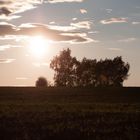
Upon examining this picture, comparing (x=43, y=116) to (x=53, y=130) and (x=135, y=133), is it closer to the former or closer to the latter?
(x=53, y=130)

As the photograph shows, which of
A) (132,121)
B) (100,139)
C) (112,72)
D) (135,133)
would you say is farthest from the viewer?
(112,72)

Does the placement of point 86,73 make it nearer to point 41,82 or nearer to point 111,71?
point 111,71

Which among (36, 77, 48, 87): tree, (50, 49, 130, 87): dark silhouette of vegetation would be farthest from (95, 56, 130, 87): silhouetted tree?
(36, 77, 48, 87): tree

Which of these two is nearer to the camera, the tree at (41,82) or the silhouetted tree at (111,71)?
the silhouetted tree at (111,71)

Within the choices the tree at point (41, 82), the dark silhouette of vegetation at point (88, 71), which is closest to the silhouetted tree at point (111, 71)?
the dark silhouette of vegetation at point (88, 71)

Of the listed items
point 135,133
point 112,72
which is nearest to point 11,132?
point 135,133

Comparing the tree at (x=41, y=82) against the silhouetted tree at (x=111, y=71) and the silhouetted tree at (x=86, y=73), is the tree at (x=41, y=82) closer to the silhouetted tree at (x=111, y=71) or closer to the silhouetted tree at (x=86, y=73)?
the silhouetted tree at (x=86, y=73)

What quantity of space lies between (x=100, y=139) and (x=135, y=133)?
8.73 feet

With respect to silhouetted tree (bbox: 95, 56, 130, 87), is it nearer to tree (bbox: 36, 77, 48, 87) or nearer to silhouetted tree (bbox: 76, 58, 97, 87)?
silhouetted tree (bbox: 76, 58, 97, 87)

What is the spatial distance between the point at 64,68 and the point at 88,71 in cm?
916

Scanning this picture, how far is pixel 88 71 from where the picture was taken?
543ft

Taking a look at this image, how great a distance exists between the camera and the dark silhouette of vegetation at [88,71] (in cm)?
15862

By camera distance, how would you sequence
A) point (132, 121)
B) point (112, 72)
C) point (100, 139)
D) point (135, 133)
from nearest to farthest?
point (100, 139) → point (135, 133) → point (132, 121) → point (112, 72)

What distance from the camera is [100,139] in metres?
23.2
